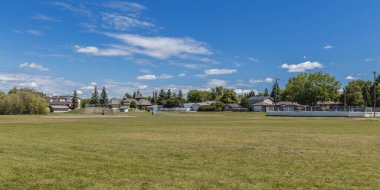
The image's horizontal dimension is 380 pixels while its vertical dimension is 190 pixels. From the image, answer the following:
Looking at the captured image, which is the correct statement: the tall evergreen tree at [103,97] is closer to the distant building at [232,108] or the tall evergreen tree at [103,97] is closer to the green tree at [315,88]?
the distant building at [232,108]

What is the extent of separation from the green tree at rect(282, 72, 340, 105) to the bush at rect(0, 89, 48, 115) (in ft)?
256

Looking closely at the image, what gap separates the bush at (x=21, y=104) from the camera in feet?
330

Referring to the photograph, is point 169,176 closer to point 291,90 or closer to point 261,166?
point 261,166

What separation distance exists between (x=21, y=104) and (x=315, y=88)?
86.2 metres

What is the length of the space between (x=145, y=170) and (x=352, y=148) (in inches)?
395

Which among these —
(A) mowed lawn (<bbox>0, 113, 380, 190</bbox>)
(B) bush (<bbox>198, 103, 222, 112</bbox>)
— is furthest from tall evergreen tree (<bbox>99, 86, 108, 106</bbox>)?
(A) mowed lawn (<bbox>0, 113, 380, 190</bbox>)

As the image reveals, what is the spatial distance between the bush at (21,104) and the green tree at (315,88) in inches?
3070

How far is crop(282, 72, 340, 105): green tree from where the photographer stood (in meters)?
124

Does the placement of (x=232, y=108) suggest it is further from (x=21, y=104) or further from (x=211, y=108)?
(x=21, y=104)

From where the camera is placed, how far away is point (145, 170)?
11.2m

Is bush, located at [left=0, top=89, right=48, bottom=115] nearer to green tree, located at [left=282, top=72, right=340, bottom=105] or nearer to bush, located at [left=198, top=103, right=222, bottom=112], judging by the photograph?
bush, located at [left=198, top=103, right=222, bottom=112]

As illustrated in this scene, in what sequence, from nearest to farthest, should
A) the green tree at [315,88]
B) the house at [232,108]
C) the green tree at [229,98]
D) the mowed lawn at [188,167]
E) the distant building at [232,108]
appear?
the mowed lawn at [188,167] → the green tree at [315,88] → the distant building at [232,108] → the house at [232,108] → the green tree at [229,98]

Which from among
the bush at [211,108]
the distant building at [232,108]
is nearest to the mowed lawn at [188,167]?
the bush at [211,108]

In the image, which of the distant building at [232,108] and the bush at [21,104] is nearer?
the bush at [21,104]
